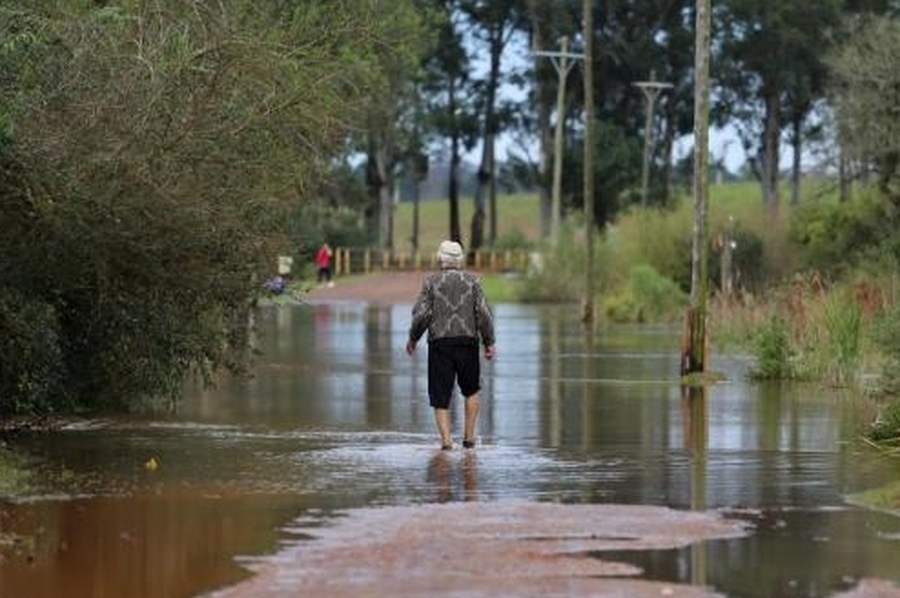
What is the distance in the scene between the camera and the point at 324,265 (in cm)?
7338

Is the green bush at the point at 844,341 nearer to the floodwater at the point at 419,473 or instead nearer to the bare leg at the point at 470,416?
the floodwater at the point at 419,473

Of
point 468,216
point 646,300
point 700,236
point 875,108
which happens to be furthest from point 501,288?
point 468,216

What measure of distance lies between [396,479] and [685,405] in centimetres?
751

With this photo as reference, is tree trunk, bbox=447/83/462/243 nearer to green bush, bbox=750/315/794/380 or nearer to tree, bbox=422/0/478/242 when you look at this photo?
tree, bbox=422/0/478/242

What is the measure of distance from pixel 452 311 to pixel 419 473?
A: 7.01 ft

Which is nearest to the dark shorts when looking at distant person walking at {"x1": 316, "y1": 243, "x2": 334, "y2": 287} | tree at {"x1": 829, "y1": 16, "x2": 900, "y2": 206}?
tree at {"x1": 829, "y1": 16, "x2": 900, "y2": 206}

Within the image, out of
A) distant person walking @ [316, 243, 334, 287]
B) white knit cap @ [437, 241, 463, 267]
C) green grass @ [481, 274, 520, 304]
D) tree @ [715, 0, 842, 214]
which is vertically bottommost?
white knit cap @ [437, 241, 463, 267]

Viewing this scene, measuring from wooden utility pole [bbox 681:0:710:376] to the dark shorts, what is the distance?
8.68 meters

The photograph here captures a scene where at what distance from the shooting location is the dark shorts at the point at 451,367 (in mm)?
15602

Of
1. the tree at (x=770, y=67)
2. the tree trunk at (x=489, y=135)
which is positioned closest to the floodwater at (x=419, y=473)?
the tree at (x=770, y=67)

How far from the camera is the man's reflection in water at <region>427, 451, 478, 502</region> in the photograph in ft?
41.6

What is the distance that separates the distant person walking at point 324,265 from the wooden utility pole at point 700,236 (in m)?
47.0

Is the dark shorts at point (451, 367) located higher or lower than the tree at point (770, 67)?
lower

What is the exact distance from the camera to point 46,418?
679 inches
